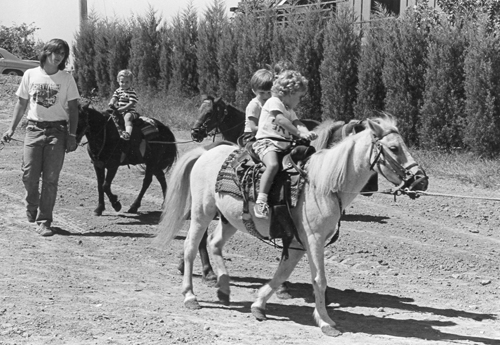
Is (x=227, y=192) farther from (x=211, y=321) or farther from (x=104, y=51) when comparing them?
(x=104, y=51)

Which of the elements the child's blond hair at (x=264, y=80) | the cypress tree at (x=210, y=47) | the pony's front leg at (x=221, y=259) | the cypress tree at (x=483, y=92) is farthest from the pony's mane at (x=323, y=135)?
the cypress tree at (x=210, y=47)

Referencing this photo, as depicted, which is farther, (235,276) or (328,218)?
(235,276)

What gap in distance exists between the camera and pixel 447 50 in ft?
49.4

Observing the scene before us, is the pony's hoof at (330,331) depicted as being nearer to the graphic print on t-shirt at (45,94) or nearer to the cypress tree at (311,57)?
the graphic print on t-shirt at (45,94)

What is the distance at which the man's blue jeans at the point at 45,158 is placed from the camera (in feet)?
30.8

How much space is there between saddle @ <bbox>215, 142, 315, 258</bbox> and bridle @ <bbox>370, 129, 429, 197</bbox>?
2.32ft

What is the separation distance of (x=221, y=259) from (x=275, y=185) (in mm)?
1021

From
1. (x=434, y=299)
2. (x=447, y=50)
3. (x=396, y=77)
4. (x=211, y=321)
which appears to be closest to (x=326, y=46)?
(x=396, y=77)

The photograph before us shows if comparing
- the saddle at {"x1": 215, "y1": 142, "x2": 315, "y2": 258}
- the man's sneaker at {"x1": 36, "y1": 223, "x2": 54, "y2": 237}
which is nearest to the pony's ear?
the saddle at {"x1": 215, "y1": 142, "x2": 315, "y2": 258}

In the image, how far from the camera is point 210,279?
25.1ft

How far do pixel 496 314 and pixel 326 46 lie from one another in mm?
11348

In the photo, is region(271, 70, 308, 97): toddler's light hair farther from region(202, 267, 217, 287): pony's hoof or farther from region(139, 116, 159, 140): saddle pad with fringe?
region(139, 116, 159, 140): saddle pad with fringe

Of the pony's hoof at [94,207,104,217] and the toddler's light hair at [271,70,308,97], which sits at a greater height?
the toddler's light hair at [271,70,308,97]

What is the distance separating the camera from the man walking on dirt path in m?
9.27
